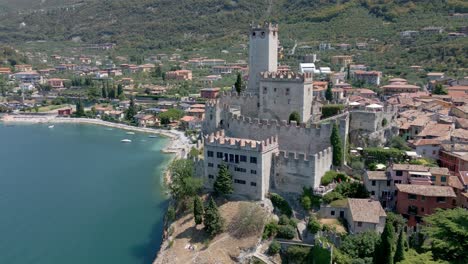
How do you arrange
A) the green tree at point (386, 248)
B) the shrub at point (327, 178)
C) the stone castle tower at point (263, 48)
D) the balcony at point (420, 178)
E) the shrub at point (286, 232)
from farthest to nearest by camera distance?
the stone castle tower at point (263, 48) → the shrub at point (327, 178) → the balcony at point (420, 178) → the shrub at point (286, 232) → the green tree at point (386, 248)

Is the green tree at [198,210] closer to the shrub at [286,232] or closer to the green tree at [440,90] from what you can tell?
the shrub at [286,232]

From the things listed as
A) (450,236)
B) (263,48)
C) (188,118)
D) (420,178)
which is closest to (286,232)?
(420,178)

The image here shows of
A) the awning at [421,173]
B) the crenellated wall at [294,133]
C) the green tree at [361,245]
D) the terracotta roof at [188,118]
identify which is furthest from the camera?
the terracotta roof at [188,118]

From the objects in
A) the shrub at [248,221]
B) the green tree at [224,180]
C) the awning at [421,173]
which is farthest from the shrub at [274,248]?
the awning at [421,173]

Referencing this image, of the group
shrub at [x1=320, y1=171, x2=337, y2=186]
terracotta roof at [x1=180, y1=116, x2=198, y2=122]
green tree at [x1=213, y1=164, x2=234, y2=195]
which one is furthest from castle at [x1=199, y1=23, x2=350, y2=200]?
terracotta roof at [x1=180, y1=116, x2=198, y2=122]

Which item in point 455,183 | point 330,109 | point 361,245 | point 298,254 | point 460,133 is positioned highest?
point 330,109

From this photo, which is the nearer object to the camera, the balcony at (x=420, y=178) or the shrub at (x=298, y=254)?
the shrub at (x=298, y=254)

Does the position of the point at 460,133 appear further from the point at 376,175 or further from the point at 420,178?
the point at 376,175

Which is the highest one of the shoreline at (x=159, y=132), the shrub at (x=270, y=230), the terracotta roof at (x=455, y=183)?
the terracotta roof at (x=455, y=183)
